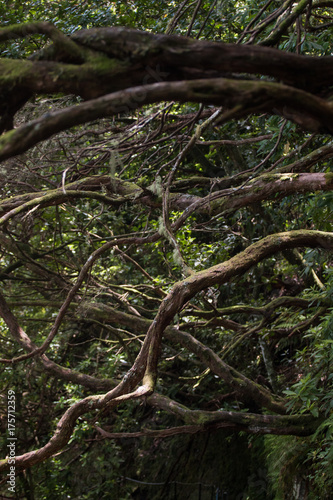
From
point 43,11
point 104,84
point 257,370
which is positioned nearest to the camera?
point 104,84

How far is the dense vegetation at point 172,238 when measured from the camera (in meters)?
1.77

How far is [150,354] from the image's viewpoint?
339 cm

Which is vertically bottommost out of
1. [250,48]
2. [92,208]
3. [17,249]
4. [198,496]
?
[198,496]

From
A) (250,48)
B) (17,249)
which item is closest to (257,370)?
(17,249)

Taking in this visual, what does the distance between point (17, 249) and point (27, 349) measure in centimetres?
115

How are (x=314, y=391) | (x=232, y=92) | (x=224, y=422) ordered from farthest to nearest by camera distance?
(x=224, y=422)
(x=314, y=391)
(x=232, y=92)

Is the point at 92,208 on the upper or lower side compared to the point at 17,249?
upper

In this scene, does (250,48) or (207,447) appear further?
(207,447)

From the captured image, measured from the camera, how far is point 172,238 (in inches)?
151

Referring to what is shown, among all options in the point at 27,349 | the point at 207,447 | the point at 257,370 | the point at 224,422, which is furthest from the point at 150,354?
the point at 207,447

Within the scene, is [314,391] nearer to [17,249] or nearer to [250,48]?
[250,48]

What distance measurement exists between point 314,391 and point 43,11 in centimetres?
545

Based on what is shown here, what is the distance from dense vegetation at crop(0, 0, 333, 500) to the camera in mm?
1767

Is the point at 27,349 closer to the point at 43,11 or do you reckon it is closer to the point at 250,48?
the point at 43,11
